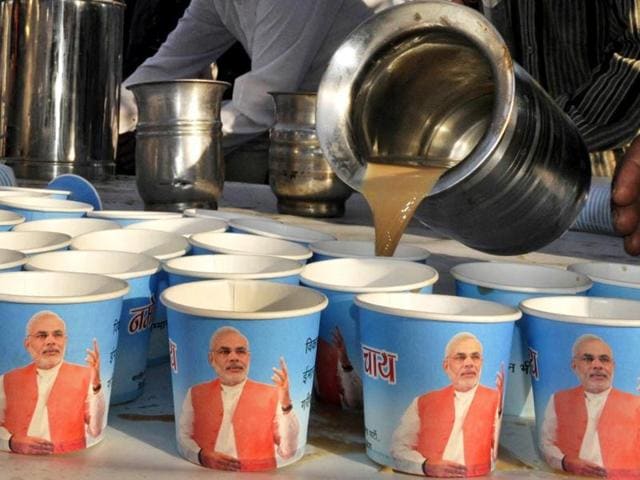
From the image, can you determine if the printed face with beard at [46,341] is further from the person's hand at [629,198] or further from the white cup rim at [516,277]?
the person's hand at [629,198]

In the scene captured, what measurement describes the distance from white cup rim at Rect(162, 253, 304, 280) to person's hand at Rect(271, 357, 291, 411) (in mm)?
174

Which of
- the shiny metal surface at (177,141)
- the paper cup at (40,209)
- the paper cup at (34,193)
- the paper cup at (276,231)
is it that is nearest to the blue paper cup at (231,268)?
the paper cup at (276,231)

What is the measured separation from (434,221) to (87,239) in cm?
56

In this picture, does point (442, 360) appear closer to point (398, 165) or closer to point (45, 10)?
point (398, 165)

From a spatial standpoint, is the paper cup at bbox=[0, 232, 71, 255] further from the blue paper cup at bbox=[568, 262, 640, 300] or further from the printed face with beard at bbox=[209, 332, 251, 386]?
the blue paper cup at bbox=[568, 262, 640, 300]

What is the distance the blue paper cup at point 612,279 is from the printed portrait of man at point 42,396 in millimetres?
681

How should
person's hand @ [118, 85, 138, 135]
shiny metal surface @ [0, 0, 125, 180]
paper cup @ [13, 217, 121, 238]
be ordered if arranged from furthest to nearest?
person's hand @ [118, 85, 138, 135]
shiny metal surface @ [0, 0, 125, 180]
paper cup @ [13, 217, 121, 238]

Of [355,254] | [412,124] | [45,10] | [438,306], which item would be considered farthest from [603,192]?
[45,10]

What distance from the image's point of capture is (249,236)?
146 centimetres

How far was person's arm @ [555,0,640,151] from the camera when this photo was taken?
2475 millimetres

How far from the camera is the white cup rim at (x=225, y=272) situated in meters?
1.12

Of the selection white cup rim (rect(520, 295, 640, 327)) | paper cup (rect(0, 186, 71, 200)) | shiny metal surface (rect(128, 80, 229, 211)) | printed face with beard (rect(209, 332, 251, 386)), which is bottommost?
printed face with beard (rect(209, 332, 251, 386))

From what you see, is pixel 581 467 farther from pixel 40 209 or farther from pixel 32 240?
pixel 40 209

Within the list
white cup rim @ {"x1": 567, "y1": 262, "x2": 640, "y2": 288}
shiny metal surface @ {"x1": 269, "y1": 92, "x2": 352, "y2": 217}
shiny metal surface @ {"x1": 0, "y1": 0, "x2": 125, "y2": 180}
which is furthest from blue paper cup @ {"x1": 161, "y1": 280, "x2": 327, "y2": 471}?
shiny metal surface @ {"x1": 0, "y1": 0, "x2": 125, "y2": 180}
